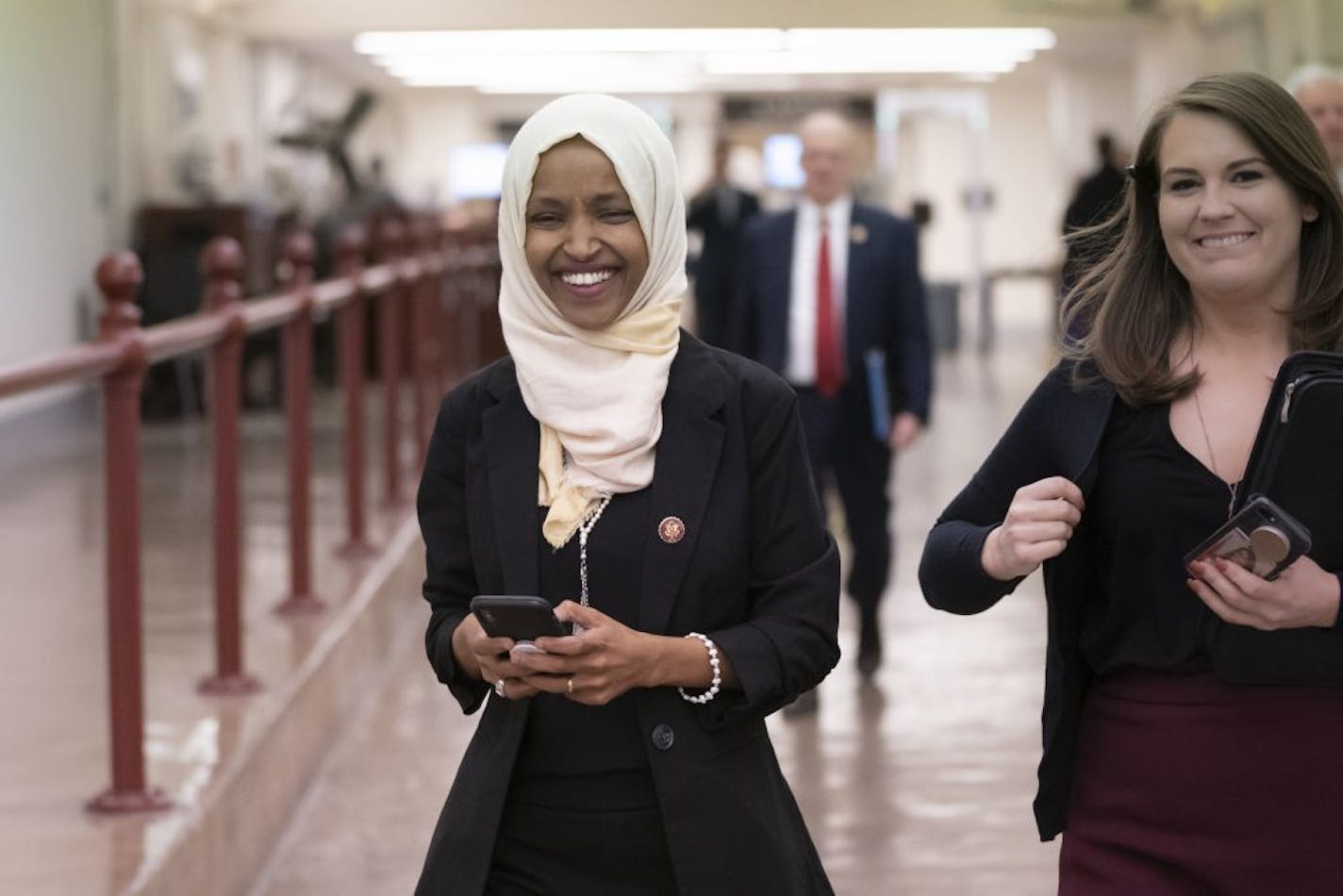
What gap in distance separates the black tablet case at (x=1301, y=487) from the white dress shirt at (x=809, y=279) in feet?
14.1

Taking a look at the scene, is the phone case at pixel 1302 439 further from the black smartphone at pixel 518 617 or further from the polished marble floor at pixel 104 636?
the polished marble floor at pixel 104 636

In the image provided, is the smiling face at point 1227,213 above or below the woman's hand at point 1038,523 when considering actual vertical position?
above

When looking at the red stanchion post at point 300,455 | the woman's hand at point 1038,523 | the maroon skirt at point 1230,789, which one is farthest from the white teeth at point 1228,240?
the red stanchion post at point 300,455

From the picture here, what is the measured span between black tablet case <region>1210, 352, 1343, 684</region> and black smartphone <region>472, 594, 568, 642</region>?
677mm

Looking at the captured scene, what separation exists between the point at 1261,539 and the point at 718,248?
27.5 ft

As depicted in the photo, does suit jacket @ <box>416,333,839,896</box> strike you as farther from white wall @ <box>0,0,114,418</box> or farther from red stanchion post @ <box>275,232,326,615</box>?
white wall @ <box>0,0,114,418</box>

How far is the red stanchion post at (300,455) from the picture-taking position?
670 centimetres

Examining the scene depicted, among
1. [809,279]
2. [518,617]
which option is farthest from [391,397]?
[518,617]

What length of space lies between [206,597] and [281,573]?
1.29 feet

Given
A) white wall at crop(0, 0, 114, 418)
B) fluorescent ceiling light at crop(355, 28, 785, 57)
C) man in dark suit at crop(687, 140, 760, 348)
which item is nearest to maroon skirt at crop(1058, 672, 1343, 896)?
fluorescent ceiling light at crop(355, 28, 785, 57)

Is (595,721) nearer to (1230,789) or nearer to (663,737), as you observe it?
(663,737)

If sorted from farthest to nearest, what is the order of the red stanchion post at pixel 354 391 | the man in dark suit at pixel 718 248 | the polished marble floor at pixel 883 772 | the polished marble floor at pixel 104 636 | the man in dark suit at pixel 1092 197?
1. the man in dark suit at pixel 718 248
2. the red stanchion post at pixel 354 391
3. the polished marble floor at pixel 883 772
4. the polished marble floor at pixel 104 636
5. the man in dark suit at pixel 1092 197

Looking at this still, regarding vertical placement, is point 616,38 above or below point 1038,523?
above

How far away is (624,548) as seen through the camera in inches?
95.3
